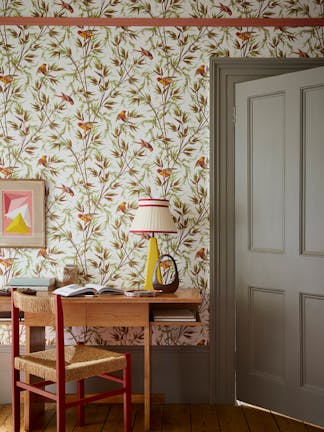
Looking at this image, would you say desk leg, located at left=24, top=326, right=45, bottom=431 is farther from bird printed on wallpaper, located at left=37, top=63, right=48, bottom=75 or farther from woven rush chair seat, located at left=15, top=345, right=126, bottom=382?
bird printed on wallpaper, located at left=37, top=63, right=48, bottom=75

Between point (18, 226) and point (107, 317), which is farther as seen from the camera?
point (18, 226)

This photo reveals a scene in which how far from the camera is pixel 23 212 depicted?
Answer: 409 cm

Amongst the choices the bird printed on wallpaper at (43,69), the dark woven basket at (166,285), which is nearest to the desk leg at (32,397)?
the dark woven basket at (166,285)

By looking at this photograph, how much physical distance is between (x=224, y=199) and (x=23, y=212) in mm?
1368

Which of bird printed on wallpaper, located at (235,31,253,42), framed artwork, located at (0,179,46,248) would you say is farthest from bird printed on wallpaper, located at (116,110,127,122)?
bird printed on wallpaper, located at (235,31,253,42)

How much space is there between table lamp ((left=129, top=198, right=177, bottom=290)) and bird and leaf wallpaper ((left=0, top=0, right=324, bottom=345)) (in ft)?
0.87

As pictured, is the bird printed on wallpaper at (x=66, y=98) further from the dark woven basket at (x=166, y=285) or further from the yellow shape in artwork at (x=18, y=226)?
the dark woven basket at (x=166, y=285)

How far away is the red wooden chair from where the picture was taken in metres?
2.95

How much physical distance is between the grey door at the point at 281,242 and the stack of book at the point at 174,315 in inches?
19.4

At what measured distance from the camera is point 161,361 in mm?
4062

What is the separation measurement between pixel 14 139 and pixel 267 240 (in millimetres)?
1829

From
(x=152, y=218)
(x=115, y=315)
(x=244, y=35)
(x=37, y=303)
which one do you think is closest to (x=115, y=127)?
(x=152, y=218)

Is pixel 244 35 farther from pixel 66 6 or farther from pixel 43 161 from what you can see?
pixel 43 161

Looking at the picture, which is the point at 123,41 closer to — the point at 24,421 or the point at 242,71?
the point at 242,71
